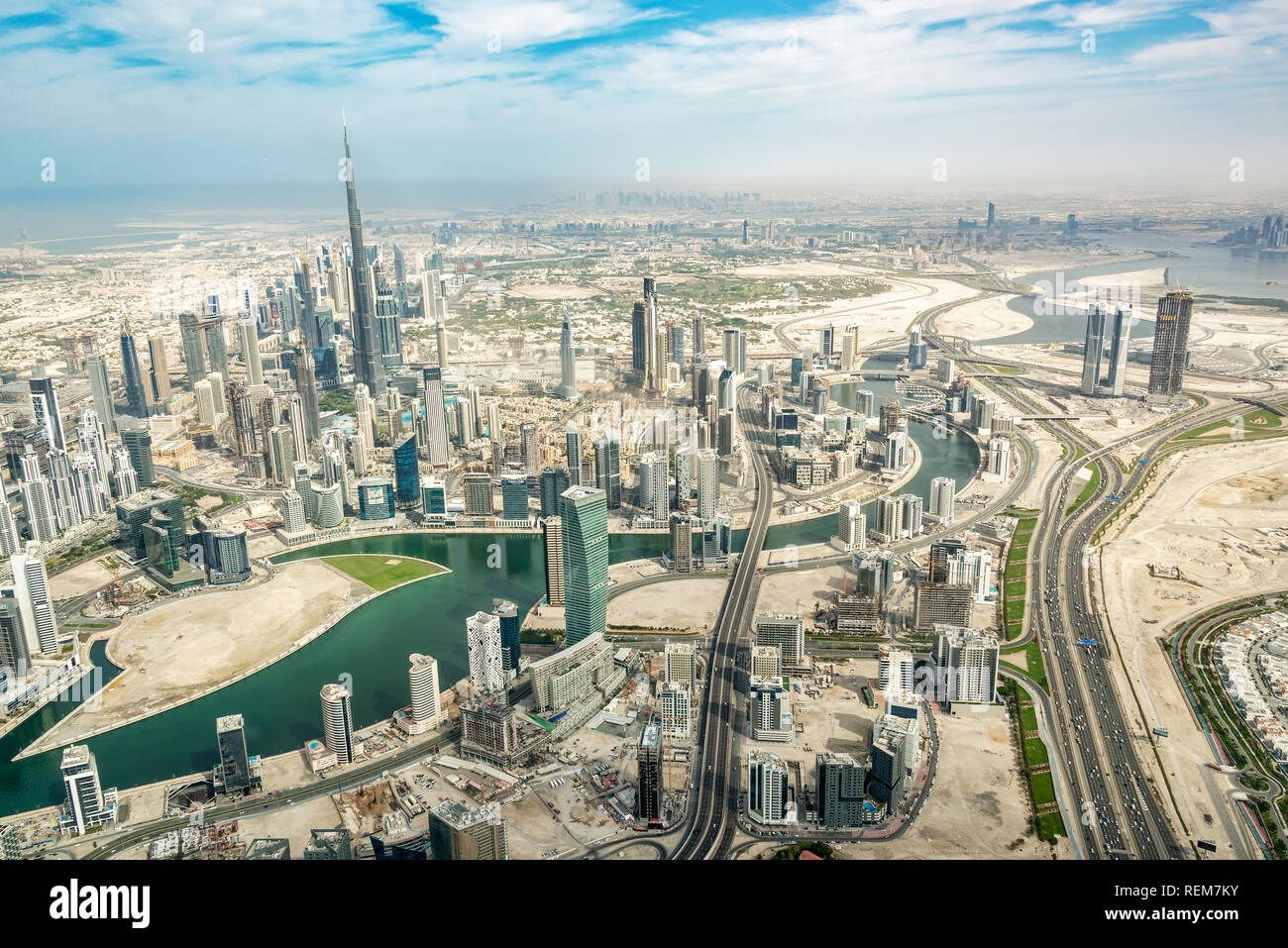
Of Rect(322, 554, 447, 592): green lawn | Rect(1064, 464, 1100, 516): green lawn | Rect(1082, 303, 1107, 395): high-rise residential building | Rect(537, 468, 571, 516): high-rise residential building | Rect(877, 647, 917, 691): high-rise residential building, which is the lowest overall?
Rect(877, 647, 917, 691): high-rise residential building

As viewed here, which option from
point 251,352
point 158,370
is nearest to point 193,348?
point 158,370

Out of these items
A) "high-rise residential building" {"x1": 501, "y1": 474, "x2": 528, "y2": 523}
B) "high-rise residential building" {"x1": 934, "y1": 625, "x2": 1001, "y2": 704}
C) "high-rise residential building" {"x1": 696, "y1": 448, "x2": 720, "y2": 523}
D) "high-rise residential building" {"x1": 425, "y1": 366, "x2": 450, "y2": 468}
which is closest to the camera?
"high-rise residential building" {"x1": 934, "y1": 625, "x2": 1001, "y2": 704}

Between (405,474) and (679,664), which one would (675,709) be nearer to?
(679,664)

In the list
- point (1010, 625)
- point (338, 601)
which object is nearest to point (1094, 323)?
point (1010, 625)

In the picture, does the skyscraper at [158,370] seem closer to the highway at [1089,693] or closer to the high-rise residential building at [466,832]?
the high-rise residential building at [466,832]

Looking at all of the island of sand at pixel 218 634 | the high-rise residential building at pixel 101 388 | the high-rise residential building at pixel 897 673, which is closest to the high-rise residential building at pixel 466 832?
the island of sand at pixel 218 634

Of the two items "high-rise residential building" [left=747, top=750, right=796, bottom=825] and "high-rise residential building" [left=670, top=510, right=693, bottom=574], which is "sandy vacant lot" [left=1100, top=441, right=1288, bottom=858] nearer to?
"high-rise residential building" [left=747, top=750, right=796, bottom=825]

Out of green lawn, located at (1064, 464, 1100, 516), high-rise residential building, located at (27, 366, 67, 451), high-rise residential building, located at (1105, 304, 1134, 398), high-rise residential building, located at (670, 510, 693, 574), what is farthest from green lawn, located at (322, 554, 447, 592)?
high-rise residential building, located at (1105, 304, 1134, 398)
